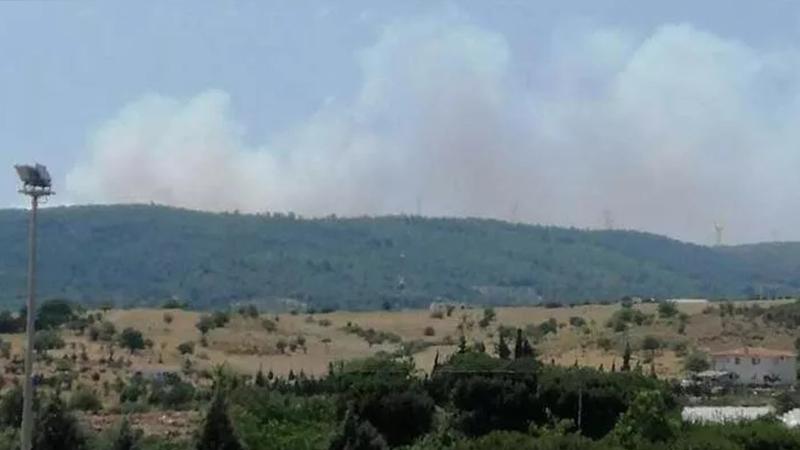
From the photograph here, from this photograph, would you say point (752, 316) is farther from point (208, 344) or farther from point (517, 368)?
point (517, 368)

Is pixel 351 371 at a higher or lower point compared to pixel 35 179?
lower

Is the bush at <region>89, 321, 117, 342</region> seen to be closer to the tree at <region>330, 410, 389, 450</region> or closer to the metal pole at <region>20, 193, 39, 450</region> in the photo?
the tree at <region>330, 410, 389, 450</region>

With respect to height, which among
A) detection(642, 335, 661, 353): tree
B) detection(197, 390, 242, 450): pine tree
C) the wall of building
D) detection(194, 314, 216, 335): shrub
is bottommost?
detection(197, 390, 242, 450): pine tree

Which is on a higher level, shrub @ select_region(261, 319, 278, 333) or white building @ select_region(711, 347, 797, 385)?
shrub @ select_region(261, 319, 278, 333)

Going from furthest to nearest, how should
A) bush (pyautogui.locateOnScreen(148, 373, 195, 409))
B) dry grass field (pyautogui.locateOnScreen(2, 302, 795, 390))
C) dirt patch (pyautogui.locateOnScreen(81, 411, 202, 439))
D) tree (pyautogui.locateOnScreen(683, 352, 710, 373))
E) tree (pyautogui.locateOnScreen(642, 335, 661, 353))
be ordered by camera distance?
tree (pyautogui.locateOnScreen(642, 335, 661, 353)), dry grass field (pyautogui.locateOnScreen(2, 302, 795, 390)), tree (pyautogui.locateOnScreen(683, 352, 710, 373)), bush (pyautogui.locateOnScreen(148, 373, 195, 409)), dirt patch (pyautogui.locateOnScreen(81, 411, 202, 439))

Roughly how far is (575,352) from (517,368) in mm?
33849

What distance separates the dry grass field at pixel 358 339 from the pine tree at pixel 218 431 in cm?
3093

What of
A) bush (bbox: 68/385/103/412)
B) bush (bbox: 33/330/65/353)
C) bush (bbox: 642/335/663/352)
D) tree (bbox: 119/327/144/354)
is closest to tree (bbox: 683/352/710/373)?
bush (bbox: 642/335/663/352)

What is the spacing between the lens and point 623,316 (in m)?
113

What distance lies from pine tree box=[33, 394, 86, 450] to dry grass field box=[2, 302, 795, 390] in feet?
98.8

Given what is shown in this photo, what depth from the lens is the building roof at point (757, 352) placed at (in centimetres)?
8825

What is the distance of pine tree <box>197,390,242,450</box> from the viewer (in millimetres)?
48344

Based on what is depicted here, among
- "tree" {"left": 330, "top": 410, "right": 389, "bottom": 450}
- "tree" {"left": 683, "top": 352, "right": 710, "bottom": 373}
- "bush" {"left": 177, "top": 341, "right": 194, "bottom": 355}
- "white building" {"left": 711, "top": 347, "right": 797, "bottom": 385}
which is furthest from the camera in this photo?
"bush" {"left": 177, "top": 341, "right": 194, "bottom": 355}

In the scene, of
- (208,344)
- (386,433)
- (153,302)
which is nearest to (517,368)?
Answer: (386,433)
